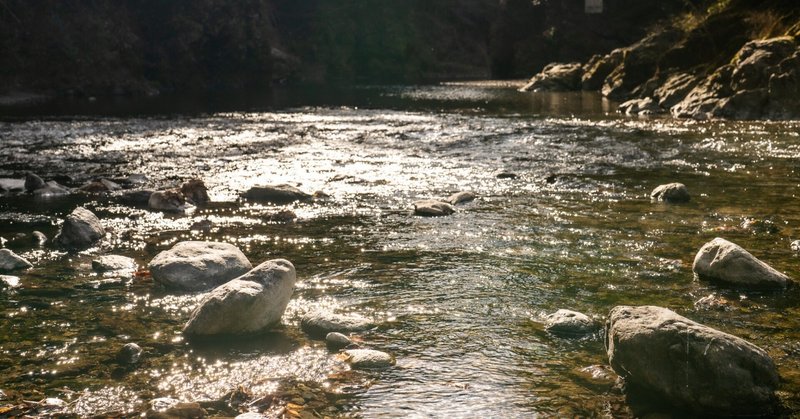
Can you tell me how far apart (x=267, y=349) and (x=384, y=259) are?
4.14 m

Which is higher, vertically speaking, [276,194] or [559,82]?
[559,82]

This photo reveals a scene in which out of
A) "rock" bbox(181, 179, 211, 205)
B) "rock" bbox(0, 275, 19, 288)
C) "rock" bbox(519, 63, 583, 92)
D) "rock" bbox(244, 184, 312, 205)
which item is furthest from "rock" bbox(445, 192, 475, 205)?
"rock" bbox(519, 63, 583, 92)

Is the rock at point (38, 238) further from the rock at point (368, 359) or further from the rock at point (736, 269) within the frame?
the rock at point (736, 269)

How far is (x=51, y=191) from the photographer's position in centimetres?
1898

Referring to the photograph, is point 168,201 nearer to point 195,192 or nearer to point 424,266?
point 195,192

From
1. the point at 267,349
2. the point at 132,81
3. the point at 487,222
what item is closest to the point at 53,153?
the point at 487,222

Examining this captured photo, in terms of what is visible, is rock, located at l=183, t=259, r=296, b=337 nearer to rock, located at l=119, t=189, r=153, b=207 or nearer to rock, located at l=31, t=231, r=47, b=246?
rock, located at l=31, t=231, r=47, b=246

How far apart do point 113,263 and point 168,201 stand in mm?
5188

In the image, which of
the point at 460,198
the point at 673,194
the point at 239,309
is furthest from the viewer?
the point at 460,198

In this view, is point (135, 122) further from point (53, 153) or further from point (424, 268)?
point (424, 268)

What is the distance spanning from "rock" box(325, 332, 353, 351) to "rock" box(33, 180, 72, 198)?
43.9 feet

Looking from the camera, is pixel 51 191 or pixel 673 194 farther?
pixel 51 191

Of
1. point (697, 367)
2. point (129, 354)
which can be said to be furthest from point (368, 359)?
point (697, 367)

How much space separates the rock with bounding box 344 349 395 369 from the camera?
25.0ft
